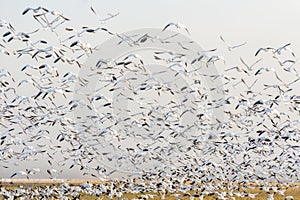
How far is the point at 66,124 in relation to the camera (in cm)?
3156

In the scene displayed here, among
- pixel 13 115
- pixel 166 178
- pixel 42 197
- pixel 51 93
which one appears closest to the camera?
pixel 51 93

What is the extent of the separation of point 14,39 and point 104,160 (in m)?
15.9

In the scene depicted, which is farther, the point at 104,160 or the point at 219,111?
the point at 104,160

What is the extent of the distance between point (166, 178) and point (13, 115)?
547 inches

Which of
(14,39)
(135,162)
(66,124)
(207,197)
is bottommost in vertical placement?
(207,197)

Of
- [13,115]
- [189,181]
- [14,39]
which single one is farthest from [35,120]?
[189,181]

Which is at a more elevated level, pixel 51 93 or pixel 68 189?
pixel 51 93

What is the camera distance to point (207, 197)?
1550 inches

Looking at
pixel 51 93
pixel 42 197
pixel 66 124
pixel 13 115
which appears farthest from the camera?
pixel 42 197

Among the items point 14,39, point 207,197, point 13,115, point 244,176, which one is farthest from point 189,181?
point 14,39

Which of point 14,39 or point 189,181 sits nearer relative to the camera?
point 14,39

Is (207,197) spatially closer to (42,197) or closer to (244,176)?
(244,176)

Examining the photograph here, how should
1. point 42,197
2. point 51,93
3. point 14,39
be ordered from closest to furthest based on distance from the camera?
point 14,39 → point 51,93 → point 42,197

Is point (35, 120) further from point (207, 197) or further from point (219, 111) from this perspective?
point (207, 197)
